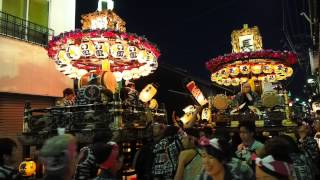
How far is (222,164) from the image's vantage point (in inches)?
157

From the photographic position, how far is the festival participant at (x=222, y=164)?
3.98 m

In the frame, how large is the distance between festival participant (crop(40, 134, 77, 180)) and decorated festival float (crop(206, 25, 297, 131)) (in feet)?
35.6

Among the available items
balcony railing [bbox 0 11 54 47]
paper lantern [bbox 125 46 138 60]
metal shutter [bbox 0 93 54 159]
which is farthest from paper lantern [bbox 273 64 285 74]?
metal shutter [bbox 0 93 54 159]

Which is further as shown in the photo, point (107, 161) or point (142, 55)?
point (142, 55)

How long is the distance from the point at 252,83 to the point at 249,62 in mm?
1701

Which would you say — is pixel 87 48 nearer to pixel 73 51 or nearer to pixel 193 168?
pixel 73 51

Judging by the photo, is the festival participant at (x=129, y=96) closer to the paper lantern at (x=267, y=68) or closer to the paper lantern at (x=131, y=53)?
the paper lantern at (x=131, y=53)

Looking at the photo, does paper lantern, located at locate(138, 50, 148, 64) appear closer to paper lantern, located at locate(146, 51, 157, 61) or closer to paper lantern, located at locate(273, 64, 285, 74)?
paper lantern, located at locate(146, 51, 157, 61)

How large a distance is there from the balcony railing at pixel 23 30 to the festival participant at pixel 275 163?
14892 mm

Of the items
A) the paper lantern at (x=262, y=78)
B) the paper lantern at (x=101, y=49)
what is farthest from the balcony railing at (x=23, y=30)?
the paper lantern at (x=262, y=78)

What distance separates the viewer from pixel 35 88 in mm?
17234

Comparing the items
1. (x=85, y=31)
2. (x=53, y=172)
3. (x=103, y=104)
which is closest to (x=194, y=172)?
(x=53, y=172)

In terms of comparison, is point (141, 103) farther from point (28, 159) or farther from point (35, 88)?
point (35, 88)

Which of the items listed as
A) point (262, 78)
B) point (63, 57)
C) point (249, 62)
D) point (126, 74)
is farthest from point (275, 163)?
point (262, 78)
